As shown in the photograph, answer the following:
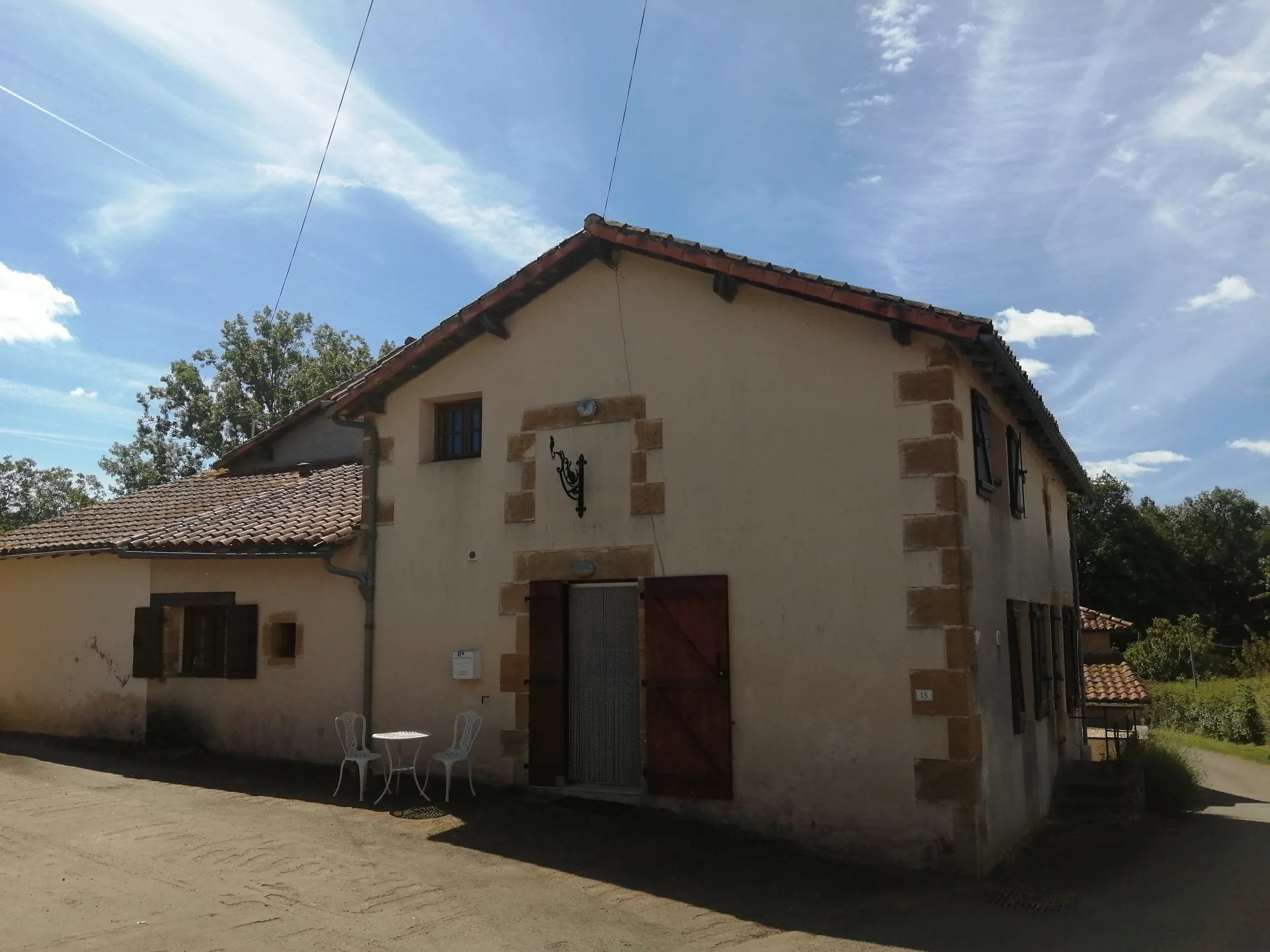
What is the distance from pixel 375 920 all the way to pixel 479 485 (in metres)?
4.76

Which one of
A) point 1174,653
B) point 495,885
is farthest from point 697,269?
point 1174,653

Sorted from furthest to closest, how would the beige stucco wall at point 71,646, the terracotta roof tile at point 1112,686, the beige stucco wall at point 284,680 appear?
the terracotta roof tile at point 1112,686, the beige stucco wall at point 71,646, the beige stucco wall at point 284,680

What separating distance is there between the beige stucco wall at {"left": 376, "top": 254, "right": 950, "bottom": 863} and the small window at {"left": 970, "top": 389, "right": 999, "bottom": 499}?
100 cm

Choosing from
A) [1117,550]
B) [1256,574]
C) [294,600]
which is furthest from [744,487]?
[1256,574]

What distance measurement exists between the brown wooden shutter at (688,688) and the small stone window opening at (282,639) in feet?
Answer: 14.4

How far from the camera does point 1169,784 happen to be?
1209cm

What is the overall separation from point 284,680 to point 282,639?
46 cm

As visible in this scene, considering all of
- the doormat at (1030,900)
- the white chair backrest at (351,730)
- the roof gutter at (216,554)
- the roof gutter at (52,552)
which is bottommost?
the doormat at (1030,900)

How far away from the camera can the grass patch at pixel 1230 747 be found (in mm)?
22766

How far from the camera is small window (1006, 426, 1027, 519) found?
10.0 metres

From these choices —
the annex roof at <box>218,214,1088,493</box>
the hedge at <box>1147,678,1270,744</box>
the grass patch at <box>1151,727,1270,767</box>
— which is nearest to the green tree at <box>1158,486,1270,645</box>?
the hedge at <box>1147,678,1270,744</box>

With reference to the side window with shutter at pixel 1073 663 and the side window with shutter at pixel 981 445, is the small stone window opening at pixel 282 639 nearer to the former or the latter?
the side window with shutter at pixel 981 445

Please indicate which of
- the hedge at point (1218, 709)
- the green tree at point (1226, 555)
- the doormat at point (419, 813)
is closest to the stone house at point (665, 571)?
the doormat at point (419, 813)

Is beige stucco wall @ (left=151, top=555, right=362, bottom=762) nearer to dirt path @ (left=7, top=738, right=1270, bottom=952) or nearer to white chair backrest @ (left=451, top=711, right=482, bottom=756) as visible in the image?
dirt path @ (left=7, top=738, right=1270, bottom=952)
